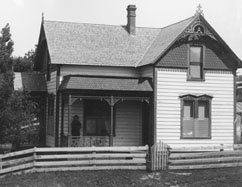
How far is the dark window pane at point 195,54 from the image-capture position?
27547mm

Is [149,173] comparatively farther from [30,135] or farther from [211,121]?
[211,121]

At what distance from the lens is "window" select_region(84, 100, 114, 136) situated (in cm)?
2789

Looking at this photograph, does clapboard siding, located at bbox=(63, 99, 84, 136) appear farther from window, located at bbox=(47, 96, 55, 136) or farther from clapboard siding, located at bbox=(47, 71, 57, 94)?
window, located at bbox=(47, 96, 55, 136)

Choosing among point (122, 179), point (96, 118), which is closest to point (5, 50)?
point (96, 118)

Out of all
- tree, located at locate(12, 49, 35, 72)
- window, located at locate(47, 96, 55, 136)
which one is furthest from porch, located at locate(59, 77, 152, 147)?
tree, located at locate(12, 49, 35, 72)

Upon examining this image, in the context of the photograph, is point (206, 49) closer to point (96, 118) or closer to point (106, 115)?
point (106, 115)

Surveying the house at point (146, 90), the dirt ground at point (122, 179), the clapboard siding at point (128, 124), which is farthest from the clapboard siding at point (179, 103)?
the dirt ground at point (122, 179)

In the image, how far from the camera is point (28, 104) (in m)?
24.7

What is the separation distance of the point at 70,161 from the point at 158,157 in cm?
368

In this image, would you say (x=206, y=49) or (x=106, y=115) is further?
(x=106, y=115)

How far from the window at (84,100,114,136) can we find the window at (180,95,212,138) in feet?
14.0

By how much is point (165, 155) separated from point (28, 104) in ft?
25.3

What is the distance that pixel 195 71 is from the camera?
27.7 metres

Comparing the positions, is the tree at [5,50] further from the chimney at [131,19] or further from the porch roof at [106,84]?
the chimney at [131,19]
